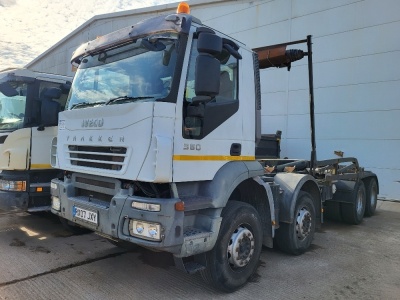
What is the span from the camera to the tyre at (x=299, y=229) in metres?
4.90

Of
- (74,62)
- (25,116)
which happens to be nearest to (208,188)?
(74,62)

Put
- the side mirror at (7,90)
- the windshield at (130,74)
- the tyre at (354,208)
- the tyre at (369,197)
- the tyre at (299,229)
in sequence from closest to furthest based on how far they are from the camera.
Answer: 1. the windshield at (130,74)
2. the tyre at (299,229)
3. the side mirror at (7,90)
4. the tyre at (354,208)
5. the tyre at (369,197)

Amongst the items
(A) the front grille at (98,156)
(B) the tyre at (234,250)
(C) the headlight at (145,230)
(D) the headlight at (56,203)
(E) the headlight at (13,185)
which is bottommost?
(B) the tyre at (234,250)

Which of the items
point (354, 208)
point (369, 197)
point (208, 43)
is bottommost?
point (354, 208)

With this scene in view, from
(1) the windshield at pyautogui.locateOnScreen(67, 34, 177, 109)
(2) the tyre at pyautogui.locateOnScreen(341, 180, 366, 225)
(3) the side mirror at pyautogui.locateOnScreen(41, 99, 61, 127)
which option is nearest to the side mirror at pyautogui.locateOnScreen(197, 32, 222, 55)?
(1) the windshield at pyautogui.locateOnScreen(67, 34, 177, 109)

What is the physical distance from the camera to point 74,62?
450 cm

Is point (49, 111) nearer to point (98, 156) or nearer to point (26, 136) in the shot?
point (26, 136)

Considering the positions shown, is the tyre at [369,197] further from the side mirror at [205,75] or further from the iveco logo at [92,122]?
the iveco logo at [92,122]

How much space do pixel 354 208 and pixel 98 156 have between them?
5.54m

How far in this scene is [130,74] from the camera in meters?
3.55

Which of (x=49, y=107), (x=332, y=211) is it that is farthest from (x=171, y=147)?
(x=332, y=211)

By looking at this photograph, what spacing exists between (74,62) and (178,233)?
110 inches

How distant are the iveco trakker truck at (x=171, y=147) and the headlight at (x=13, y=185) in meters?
1.40

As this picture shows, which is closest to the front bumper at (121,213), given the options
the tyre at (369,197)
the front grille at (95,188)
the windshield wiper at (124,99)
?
the front grille at (95,188)
